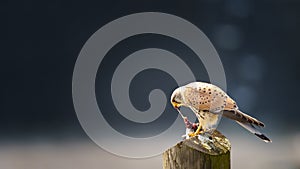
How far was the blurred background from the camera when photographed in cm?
371

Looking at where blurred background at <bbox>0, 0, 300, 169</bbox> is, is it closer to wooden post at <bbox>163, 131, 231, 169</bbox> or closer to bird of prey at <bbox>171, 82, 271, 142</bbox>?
bird of prey at <bbox>171, 82, 271, 142</bbox>

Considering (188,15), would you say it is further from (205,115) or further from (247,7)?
(205,115)

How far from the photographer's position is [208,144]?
131cm

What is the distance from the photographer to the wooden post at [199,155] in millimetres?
1273

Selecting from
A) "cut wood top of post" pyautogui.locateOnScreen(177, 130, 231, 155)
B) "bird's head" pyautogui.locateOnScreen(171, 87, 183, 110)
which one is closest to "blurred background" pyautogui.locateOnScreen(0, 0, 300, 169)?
"bird's head" pyautogui.locateOnScreen(171, 87, 183, 110)

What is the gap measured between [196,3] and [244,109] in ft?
2.97

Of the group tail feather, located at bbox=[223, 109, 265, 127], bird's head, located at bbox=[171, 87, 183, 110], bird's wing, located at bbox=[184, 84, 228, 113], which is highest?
bird's head, located at bbox=[171, 87, 183, 110]

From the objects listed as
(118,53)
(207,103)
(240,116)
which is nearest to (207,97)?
(207,103)

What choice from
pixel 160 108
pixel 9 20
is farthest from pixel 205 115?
pixel 9 20

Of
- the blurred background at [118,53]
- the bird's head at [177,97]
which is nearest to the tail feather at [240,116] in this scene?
the bird's head at [177,97]

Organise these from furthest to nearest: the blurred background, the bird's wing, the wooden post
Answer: the blurred background, the bird's wing, the wooden post

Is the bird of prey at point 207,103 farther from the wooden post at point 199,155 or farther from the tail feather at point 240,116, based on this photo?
the wooden post at point 199,155

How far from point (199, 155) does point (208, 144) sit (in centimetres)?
5

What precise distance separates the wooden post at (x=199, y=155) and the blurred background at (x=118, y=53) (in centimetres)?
233
